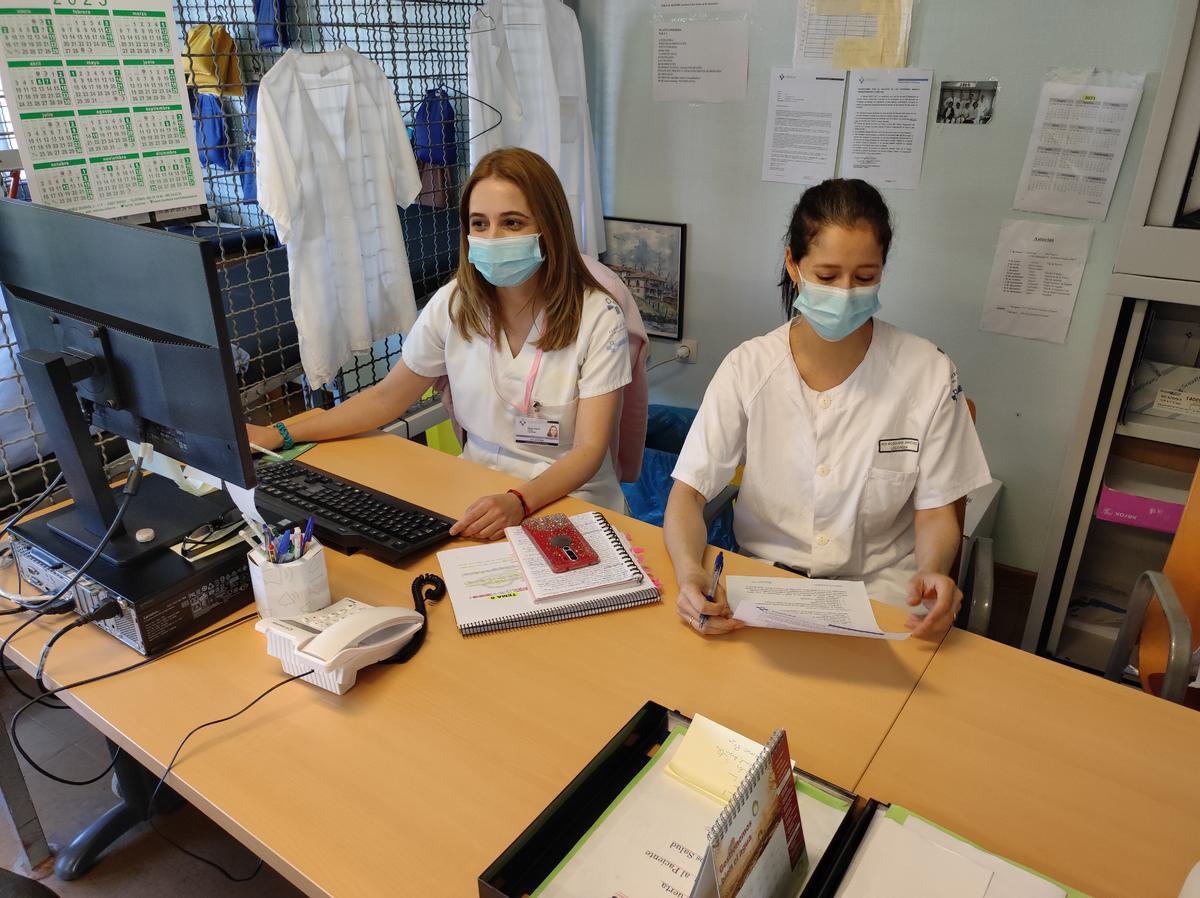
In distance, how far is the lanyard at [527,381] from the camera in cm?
181

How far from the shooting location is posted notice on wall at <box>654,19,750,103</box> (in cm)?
250

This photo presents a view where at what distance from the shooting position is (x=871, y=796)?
36.8 inches

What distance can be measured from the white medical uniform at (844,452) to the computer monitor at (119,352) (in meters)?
0.80

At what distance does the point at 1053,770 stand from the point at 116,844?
177 centimetres

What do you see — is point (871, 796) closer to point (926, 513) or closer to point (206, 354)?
point (926, 513)

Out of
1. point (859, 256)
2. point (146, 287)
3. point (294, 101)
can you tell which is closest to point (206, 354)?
point (146, 287)

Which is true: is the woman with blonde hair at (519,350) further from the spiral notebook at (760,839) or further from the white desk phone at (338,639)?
the spiral notebook at (760,839)

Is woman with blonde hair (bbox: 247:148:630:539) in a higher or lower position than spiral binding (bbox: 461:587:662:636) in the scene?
higher

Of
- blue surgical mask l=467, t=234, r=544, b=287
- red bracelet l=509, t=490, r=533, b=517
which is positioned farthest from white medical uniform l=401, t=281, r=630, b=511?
red bracelet l=509, t=490, r=533, b=517

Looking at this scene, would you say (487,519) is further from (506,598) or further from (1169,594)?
(1169,594)

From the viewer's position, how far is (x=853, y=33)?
2299 mm

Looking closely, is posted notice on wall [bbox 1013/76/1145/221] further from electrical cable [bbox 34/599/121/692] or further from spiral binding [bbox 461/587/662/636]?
electrical cable [bbox 34/599/121/692]

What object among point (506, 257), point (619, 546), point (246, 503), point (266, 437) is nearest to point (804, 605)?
point (619, 546)

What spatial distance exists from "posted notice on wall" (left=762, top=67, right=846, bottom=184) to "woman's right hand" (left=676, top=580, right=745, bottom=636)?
67.1 inches
